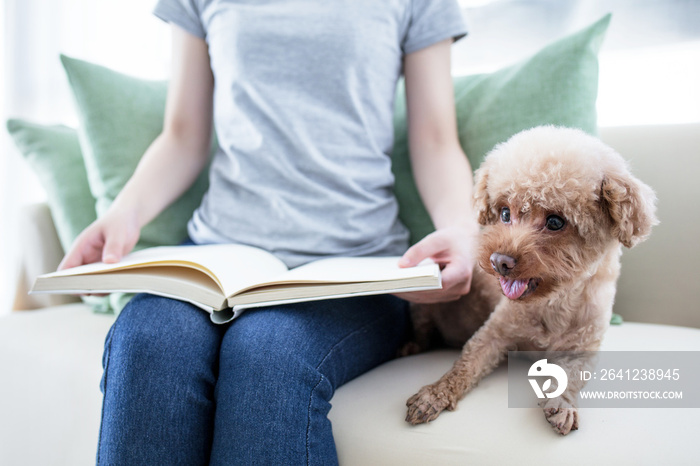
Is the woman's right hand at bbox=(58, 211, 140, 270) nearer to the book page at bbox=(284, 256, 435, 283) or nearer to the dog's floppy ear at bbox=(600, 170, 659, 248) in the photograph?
the book page at bbox=(284, 256, 435, 283)

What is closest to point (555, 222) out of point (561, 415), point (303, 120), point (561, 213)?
point (561, 213)

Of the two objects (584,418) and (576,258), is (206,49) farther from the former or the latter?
(584,418)

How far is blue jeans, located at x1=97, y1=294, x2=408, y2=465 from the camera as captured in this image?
59cm

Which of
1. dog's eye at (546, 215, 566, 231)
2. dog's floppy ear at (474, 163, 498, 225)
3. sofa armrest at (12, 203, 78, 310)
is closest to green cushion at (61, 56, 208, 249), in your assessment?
sofa armrest at (12, 203, 78, 310)

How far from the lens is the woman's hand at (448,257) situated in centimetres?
72

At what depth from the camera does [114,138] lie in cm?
118

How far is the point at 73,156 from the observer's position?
1.31 m

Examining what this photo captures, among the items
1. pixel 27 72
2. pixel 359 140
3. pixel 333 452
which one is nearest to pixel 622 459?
pixel 333 452

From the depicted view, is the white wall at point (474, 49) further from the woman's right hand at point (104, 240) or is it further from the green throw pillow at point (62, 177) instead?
the woman's right hand at point (104, 240)

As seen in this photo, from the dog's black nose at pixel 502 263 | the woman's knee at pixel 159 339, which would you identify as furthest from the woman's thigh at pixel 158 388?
the dog's black nose at pixel 502 263

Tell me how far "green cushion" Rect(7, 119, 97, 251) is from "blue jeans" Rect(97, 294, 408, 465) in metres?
0.67

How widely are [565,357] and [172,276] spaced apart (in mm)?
620

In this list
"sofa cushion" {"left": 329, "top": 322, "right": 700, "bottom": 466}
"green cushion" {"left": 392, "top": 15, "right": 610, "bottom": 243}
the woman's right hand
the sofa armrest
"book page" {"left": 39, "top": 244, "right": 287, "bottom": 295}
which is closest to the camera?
"sofa cushion" {"left": 329, "top": 322, "right": 700, "bottom": 466}

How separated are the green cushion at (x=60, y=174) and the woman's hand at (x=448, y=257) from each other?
0.97 m
